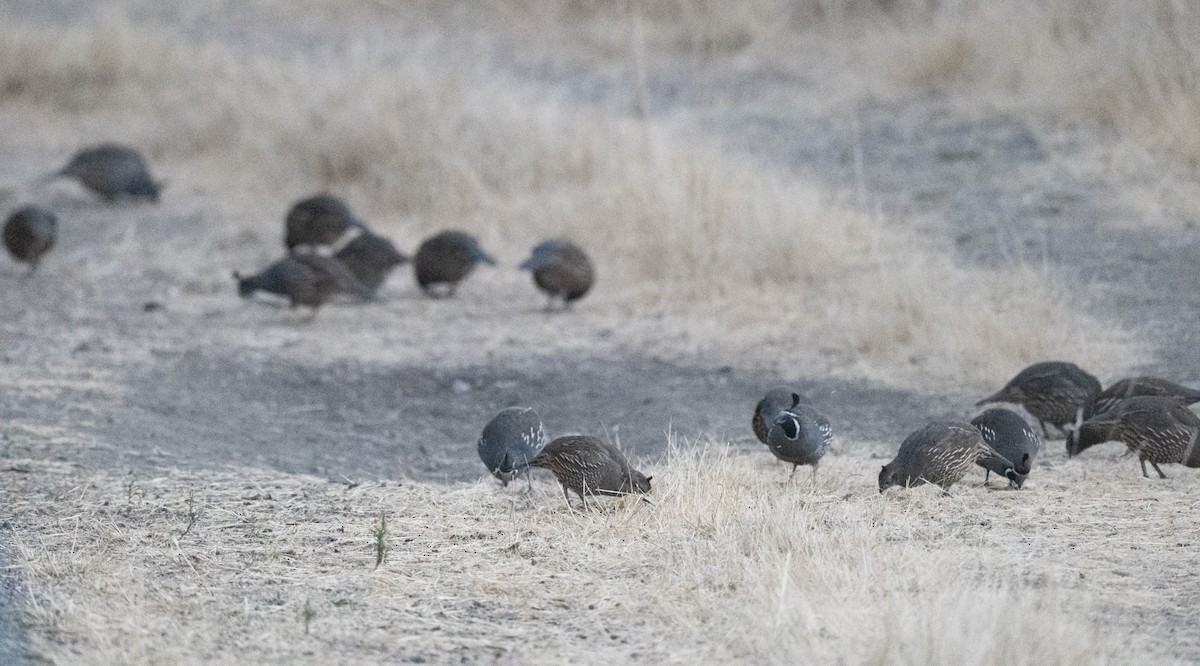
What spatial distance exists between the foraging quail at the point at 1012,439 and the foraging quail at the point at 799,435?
2.28 ft

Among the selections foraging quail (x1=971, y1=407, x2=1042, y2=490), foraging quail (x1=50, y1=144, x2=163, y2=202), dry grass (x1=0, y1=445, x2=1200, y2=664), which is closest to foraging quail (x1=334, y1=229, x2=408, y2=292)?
foraging quail (x1=50, y1=144, x2=163, y2=202)

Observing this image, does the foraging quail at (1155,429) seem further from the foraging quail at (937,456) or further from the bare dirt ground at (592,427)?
the foraging quail at (937,456)

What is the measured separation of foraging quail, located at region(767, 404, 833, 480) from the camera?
6586 millimetres

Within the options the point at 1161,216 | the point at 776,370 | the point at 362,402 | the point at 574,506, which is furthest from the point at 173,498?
the point at 1161,216

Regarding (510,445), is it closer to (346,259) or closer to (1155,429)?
(1155,429)

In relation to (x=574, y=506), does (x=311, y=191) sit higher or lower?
higher

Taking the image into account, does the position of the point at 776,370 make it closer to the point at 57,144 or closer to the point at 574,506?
the point at 574,506

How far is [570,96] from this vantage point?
15516 millimetres

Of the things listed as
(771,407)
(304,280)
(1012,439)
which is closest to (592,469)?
(771,407)

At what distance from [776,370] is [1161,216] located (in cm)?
328

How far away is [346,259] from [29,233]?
231cm

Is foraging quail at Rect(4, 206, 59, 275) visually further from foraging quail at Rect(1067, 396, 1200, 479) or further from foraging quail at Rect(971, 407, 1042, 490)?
foraging quail at Rect(1067, 396, 1200, 479)

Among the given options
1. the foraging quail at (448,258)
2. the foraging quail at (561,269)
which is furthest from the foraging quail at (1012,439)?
the foraging quail at (448,258)

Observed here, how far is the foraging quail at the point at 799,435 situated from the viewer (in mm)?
6586
